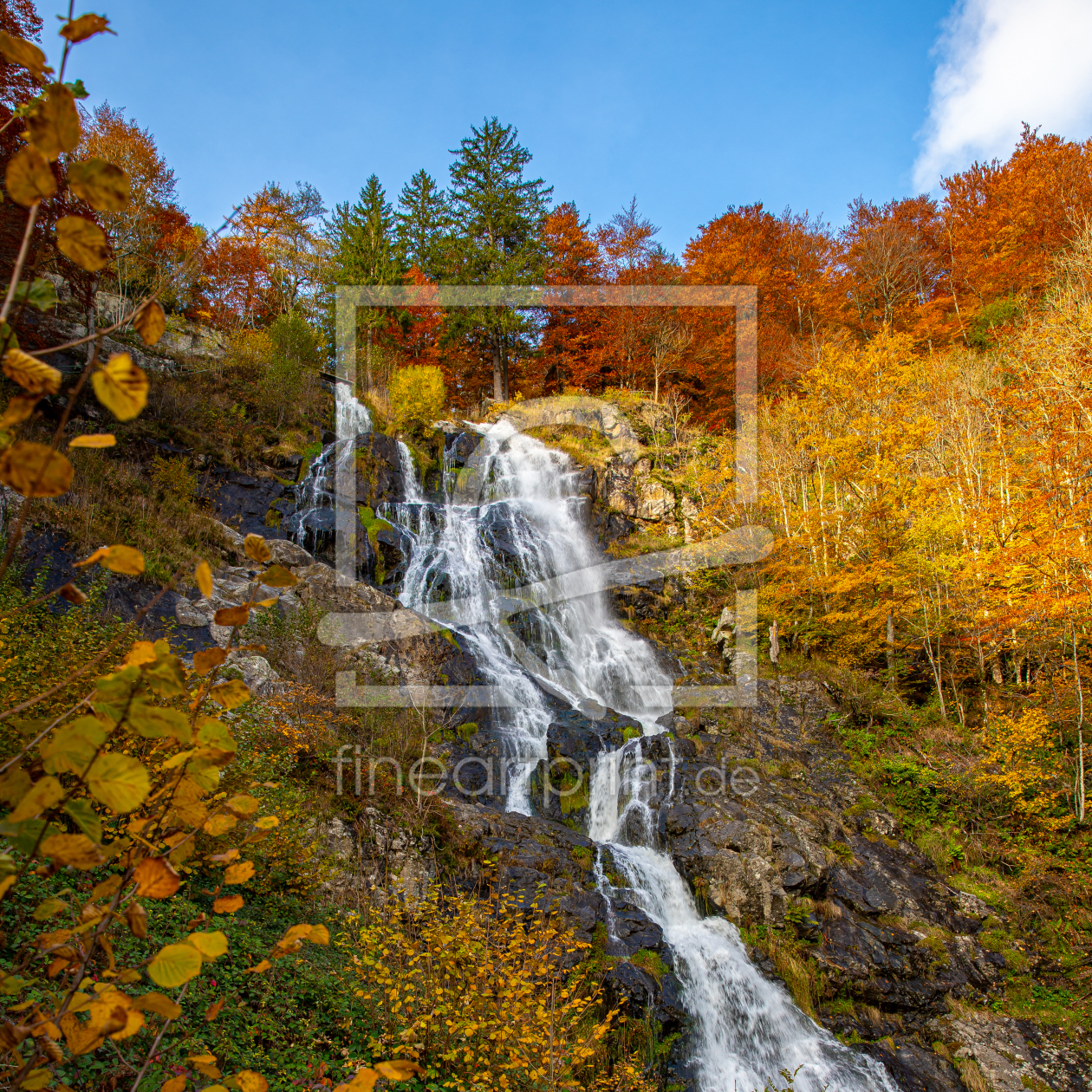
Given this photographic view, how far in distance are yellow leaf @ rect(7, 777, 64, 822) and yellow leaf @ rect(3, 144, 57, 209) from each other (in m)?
0.91

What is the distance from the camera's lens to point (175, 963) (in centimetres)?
102

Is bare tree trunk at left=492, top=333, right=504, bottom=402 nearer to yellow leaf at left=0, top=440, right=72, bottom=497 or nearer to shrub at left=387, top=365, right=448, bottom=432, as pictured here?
shrub at left=387, top=365, right=448, bottom=432

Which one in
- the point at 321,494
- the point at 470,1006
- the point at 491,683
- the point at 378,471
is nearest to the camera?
the point at 470,1006

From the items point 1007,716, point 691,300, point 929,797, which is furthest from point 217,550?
point 691,300

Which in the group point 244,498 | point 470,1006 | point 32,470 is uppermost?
point 244,498

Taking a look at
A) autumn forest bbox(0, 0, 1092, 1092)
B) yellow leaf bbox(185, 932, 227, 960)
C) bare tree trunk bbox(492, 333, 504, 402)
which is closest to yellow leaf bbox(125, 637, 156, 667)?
autumn forest bbox(0, 0, 1092, 1092)

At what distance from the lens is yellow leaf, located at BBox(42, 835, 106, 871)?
989 mm

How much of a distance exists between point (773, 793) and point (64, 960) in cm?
1046

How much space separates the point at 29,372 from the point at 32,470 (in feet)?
0.51

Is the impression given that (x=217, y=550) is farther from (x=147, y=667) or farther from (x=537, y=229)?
(x=537, y=229)

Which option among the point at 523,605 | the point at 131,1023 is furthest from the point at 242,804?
the point at 523,605

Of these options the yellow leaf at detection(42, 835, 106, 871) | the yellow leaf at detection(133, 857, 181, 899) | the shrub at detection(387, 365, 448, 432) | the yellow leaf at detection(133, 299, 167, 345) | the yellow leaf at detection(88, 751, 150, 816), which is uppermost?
the shrub at detection(387, 365, 448, 432)

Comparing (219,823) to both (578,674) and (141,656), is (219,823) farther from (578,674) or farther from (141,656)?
(578,674)

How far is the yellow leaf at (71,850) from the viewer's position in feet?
3.25
